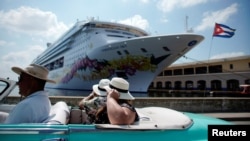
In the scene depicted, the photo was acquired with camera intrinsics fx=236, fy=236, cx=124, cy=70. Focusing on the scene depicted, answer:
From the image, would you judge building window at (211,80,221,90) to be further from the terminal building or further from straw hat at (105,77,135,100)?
straw hat at (105,77,135,100)

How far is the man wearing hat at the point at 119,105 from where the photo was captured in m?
2.43

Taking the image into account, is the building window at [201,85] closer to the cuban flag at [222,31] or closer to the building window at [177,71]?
the building window at [177,71]

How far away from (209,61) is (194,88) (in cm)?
590

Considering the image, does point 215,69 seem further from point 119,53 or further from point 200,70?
point 119,53

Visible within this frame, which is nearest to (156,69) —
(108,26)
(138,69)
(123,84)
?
(138,69)

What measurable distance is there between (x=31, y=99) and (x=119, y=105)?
0.94 metres

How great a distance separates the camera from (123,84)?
2738mm

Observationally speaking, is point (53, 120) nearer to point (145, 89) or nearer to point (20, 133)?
point (20, 133)

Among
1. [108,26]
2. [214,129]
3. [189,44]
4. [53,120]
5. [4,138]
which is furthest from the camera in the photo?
[108,26]

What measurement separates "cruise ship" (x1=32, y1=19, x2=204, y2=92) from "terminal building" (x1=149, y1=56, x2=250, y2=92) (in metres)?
16.7

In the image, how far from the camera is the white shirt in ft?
7.79

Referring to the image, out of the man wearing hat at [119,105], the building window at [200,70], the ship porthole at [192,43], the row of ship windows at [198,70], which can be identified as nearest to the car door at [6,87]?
the man wearing hat at [119,105]

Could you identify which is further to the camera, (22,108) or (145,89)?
(145,89)

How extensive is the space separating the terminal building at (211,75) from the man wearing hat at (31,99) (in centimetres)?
3816
